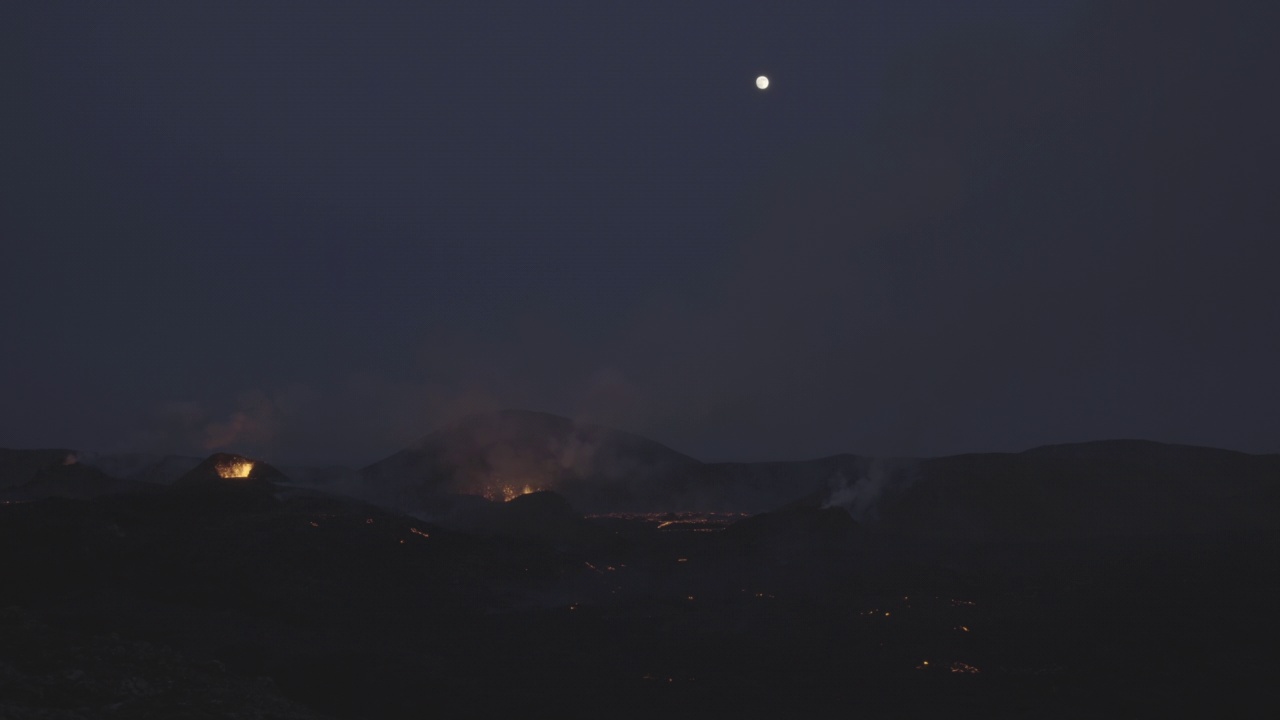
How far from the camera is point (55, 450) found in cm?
16150

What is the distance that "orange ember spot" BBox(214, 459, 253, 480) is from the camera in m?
70.1

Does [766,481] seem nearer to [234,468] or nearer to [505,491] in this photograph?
[505,491]

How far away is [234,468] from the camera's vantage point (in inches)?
2815

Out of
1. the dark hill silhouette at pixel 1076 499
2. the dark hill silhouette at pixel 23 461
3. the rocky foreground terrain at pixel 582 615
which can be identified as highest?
the dark hill silhouette at pixel 23 461

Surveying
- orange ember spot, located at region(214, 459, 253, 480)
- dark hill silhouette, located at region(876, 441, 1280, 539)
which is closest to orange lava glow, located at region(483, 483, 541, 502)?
orange ember spot, located at region(214, 459, 253, 480)

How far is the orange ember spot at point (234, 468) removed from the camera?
70.1 metres

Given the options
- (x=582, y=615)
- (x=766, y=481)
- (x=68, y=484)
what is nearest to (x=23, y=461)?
(x=68, y=484)

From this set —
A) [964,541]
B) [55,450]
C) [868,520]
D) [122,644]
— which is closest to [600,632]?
[122,644]

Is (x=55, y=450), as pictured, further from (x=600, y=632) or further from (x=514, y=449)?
(x=600, y=632)

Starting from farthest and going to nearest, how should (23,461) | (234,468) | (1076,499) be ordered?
(23,461) → (1076,499) → (234,468)

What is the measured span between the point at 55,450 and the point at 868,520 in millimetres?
162679

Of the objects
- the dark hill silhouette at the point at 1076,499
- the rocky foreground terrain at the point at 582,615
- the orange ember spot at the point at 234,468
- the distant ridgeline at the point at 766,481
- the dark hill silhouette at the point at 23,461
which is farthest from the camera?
the dark hill silhouette at the point at 23,461

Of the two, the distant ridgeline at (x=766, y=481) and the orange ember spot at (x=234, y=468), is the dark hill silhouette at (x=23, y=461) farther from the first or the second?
the orange ember spot at (x=234, y=468)

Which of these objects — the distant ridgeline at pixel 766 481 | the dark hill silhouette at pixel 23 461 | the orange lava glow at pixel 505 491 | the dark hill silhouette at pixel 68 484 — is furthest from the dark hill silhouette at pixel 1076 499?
the dark hill silhouette at pixel 23 461
